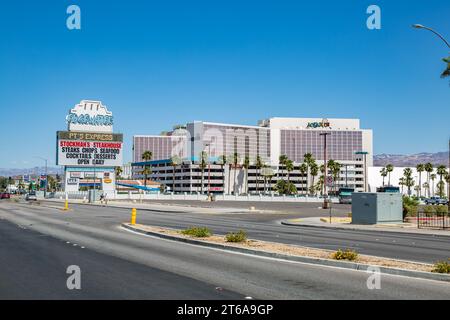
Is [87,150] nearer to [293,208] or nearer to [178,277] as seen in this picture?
[293,208]

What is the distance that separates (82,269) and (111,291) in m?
2.97

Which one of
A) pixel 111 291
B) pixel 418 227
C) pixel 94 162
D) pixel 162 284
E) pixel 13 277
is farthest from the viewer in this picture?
pixel 94 162

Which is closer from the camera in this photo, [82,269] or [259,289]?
[259,289]

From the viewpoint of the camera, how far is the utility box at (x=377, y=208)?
33.5 meters

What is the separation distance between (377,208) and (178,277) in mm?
24383

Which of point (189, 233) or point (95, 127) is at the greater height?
point (95, 127)

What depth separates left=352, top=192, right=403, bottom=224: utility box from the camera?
3350 cm

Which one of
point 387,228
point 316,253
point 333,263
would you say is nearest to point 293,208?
point 387,228

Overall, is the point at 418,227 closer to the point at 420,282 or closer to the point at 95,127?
the point at 420,282

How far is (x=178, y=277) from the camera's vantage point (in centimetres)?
1153

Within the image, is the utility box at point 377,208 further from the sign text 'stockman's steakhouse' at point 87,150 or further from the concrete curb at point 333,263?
the sign text 'stockman's steakhouse' at point 87,150
